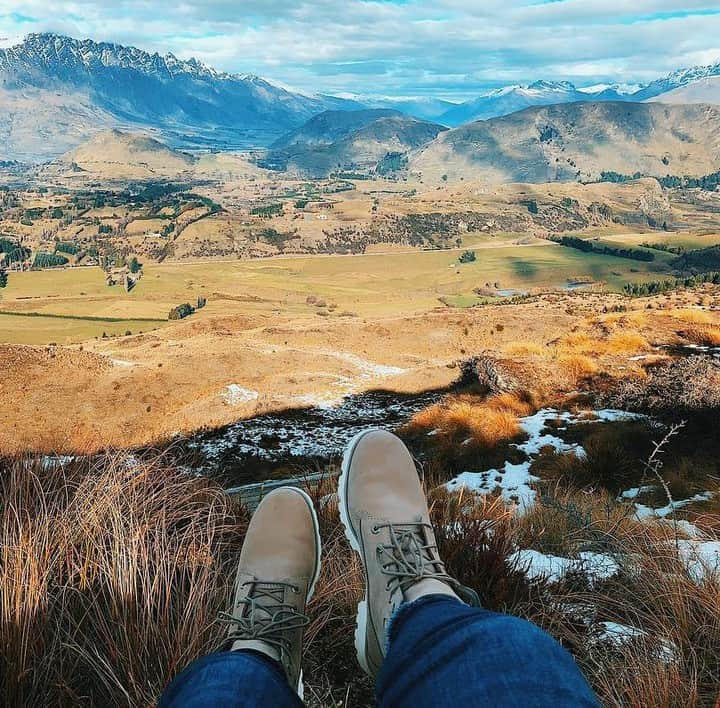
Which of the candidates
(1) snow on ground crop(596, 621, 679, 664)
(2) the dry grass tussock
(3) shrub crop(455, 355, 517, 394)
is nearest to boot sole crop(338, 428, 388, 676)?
(2) the dry grass tussock

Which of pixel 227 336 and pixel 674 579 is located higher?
pixel 674 579

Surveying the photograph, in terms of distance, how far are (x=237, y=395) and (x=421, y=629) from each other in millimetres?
20546

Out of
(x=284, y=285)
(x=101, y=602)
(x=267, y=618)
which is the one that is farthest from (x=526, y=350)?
(x=284, y=285)

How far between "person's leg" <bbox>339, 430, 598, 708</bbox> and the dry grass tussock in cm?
24

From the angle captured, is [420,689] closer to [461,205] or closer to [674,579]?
[674,579]

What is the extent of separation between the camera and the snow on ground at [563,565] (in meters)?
2.59

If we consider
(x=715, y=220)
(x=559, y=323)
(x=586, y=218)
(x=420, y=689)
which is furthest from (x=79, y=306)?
(x=715, y=220)

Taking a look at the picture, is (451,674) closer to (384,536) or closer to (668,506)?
(384,536)

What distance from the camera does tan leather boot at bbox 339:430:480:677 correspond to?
6.64ft

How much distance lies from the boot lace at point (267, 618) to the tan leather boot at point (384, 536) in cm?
28

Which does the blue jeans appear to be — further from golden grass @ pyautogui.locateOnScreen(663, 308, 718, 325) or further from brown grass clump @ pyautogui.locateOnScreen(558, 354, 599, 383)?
golden grass @ pyautogui.locateOnScreen(663, 308, 718, 325)

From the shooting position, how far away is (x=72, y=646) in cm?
178

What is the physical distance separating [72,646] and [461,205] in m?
192

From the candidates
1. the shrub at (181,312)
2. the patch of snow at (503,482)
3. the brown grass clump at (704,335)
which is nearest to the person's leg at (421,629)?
the patch of snow at (503,482)
